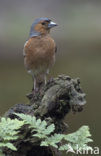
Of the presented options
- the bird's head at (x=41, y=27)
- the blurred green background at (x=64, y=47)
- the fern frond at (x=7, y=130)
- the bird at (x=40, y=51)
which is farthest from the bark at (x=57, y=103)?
the blurred green background at (x=64, y=47)

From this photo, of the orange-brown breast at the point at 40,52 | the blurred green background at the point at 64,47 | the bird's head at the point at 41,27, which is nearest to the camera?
the orange-brown breast at the point at 40,52

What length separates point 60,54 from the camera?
526 inches

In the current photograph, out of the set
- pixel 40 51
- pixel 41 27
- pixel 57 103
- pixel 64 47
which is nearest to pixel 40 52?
pixel 40 51

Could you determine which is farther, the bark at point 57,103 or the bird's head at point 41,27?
the bird's head at point 41,27

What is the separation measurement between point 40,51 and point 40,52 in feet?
0.04

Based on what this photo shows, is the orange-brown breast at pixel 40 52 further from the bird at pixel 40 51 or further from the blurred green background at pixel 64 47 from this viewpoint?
the blurred green background at pixel 64 47

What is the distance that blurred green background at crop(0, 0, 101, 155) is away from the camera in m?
9.60

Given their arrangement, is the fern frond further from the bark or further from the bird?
the bird

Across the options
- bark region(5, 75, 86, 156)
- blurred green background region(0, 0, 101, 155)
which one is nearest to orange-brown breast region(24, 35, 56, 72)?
blurred green background region(0, 0, 101, 155)

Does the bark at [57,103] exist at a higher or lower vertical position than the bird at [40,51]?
lower

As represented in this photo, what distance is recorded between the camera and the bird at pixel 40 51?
6.89m

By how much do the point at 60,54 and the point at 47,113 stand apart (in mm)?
8678

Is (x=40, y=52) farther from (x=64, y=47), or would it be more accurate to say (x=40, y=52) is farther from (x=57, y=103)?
(x=64, y=47)

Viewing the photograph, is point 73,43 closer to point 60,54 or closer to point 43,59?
point 60,54
